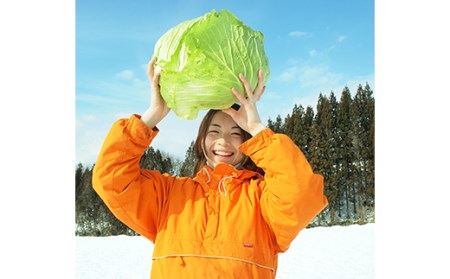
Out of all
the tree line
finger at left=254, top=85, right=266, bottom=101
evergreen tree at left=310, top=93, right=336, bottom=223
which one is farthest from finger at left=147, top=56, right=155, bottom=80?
evergreen tree at left=310, top=93, right=336, bottom=223

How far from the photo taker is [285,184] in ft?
6.11

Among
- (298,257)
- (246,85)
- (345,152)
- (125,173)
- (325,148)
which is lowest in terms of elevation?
(298,257)

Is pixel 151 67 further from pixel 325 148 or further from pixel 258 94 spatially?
pixel 325 148

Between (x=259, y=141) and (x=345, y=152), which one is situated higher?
(x=345, y=152)

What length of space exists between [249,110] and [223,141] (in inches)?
10.1

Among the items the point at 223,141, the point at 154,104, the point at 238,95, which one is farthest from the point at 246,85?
the point at 154,104

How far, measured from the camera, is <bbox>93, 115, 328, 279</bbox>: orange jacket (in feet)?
6.19

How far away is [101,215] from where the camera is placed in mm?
19703

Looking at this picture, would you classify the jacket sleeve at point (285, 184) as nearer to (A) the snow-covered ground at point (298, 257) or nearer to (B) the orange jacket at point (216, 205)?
(B) the orange jacket at point (216, 205)

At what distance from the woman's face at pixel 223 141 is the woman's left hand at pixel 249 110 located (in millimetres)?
124

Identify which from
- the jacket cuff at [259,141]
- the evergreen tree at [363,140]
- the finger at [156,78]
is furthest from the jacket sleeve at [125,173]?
the evergreen tree at [363,140]

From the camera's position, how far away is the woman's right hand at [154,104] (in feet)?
6.77

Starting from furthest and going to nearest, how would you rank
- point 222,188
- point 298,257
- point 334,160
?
point 334,160, point 298,257, point 222,188

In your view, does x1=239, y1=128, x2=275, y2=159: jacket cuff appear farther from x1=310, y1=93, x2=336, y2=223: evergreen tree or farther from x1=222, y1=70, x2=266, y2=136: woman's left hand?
x1=310, y1=93, x2=336, y2=223: evergreen tree
